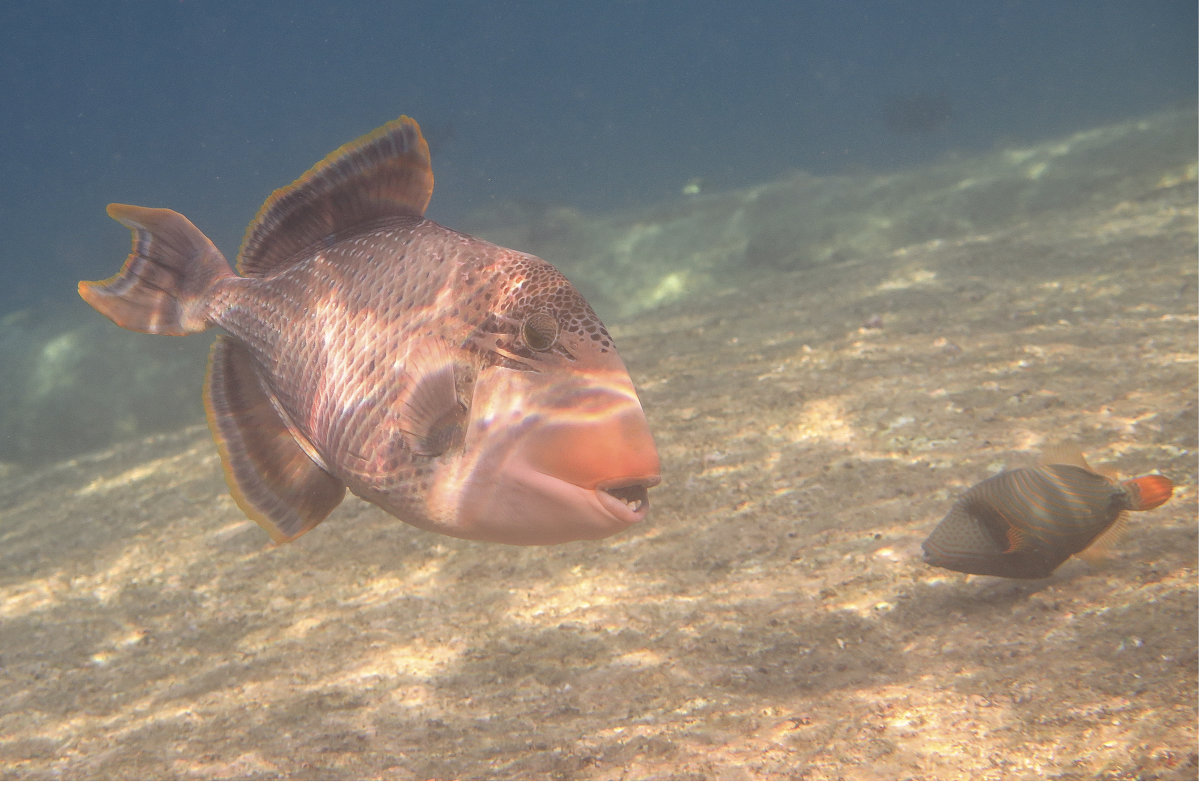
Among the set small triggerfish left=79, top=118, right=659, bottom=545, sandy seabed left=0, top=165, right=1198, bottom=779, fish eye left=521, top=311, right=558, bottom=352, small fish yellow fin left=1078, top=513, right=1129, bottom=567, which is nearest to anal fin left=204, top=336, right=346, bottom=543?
small triggerfish left=79, top=118, right=659, bottom=545

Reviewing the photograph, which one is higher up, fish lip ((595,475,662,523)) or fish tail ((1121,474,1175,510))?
fish lip ((595,475,662,523))

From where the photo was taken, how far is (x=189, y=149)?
9781 cm

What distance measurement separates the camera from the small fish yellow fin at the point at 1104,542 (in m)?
2.41

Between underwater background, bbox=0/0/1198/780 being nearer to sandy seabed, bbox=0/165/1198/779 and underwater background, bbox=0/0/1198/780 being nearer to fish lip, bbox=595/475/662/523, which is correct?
sandy seabed, bbox=0/165/1198/779

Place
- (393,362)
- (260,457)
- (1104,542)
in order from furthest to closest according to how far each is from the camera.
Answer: (1104,542) → (260,457) → (393,362)

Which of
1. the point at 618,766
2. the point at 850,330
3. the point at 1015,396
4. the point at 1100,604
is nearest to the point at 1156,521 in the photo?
the point at 1100,604

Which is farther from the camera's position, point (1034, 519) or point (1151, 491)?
point (1034, 519)

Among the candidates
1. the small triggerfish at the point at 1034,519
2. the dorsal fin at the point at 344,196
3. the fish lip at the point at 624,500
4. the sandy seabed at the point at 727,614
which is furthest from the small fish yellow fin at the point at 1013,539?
the dorsal fin at the point at 344,196

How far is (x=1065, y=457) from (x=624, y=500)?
95.8 inches

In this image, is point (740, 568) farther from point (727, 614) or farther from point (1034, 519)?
point (1034, 519)

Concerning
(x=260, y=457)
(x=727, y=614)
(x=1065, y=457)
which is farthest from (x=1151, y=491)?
(x=260, y=457)

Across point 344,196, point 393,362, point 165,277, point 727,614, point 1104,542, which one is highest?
point 344,196

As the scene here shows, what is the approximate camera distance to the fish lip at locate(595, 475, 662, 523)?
0.72 m

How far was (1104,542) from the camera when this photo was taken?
7.99 ft
